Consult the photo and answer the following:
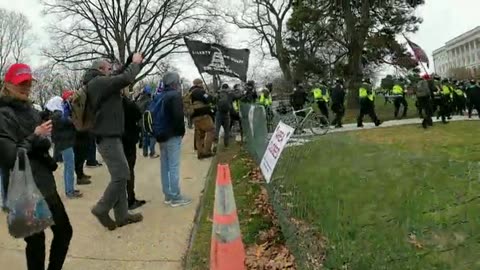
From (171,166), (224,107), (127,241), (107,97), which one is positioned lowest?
(127,241)

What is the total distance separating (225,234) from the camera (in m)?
4.30

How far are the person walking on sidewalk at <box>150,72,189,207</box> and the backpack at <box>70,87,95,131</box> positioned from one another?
1311 mm

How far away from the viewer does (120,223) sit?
239 inches

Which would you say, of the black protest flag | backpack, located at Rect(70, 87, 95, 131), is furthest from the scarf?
the black protest flag

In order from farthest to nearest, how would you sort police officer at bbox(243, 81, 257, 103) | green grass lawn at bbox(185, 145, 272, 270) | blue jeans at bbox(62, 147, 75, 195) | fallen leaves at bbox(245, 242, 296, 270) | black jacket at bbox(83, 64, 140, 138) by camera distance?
police officer at bbox(243, 81, 257, 103) < blue jeans at bbox(62, 147, 75, 195) < black jacket at bbox(83, 64, 140, 138) < green grass lawn at bbox(185, 145, 272, 270) < fallen leaves at bbox(245, 242, 296, 270)

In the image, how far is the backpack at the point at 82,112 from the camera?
215 inches

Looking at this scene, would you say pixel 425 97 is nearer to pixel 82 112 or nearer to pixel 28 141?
pixel 82 112

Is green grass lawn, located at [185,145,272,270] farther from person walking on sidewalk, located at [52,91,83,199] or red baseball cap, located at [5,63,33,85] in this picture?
red baseball cap, located at [5,63,33,85]

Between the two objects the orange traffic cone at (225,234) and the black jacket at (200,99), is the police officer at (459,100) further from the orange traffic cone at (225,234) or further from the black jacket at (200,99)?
the orange traffic cone at (225,234)

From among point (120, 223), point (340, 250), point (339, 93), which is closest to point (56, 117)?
point (120, 223)

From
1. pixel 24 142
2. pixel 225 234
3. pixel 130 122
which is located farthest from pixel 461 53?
pixel 24 142

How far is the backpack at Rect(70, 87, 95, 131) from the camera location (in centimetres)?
547

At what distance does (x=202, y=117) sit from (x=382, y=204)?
24.9ft

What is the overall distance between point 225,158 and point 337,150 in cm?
662
